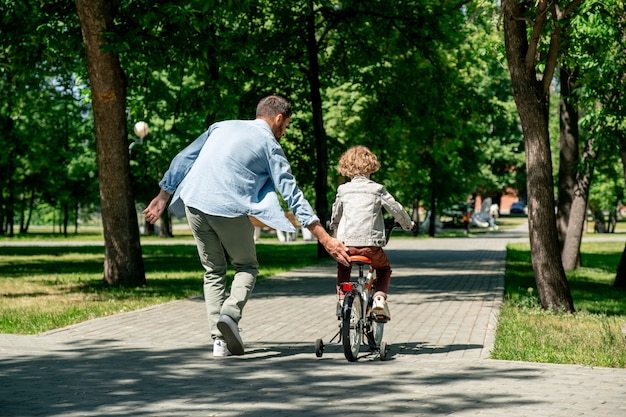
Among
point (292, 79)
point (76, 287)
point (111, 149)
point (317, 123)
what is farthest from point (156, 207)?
point (292, 79)

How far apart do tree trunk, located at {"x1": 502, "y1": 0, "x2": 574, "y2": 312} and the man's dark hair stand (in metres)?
4.47

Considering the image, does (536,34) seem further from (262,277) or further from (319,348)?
(262,277)

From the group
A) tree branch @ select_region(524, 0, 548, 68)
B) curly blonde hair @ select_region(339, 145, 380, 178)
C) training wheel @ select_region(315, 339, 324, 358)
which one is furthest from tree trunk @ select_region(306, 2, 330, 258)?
training wheel @ select_region(315, 339, 324, 358)

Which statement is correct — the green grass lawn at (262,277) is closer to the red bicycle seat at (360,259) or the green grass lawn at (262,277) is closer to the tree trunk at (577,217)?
the tree trunk at (577,217)

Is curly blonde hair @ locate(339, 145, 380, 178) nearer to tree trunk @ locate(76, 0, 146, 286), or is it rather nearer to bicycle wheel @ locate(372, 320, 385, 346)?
bicycle wheel @ locate(372, 320, 385, 346)

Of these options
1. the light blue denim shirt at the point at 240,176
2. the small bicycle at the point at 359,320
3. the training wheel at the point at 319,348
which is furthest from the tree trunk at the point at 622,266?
the light blue denim shirt at the point at 240,176

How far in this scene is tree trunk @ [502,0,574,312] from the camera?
450 inches

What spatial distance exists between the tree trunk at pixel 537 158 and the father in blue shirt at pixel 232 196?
4.52 metres

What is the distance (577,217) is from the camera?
69.1ft

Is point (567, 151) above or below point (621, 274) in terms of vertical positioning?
above

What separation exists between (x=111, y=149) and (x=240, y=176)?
25.5 ft

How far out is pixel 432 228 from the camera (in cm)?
4691

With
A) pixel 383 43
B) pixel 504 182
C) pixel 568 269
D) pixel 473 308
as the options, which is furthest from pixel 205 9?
pixel 504 182

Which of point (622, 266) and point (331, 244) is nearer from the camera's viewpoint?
point (331, 244)
